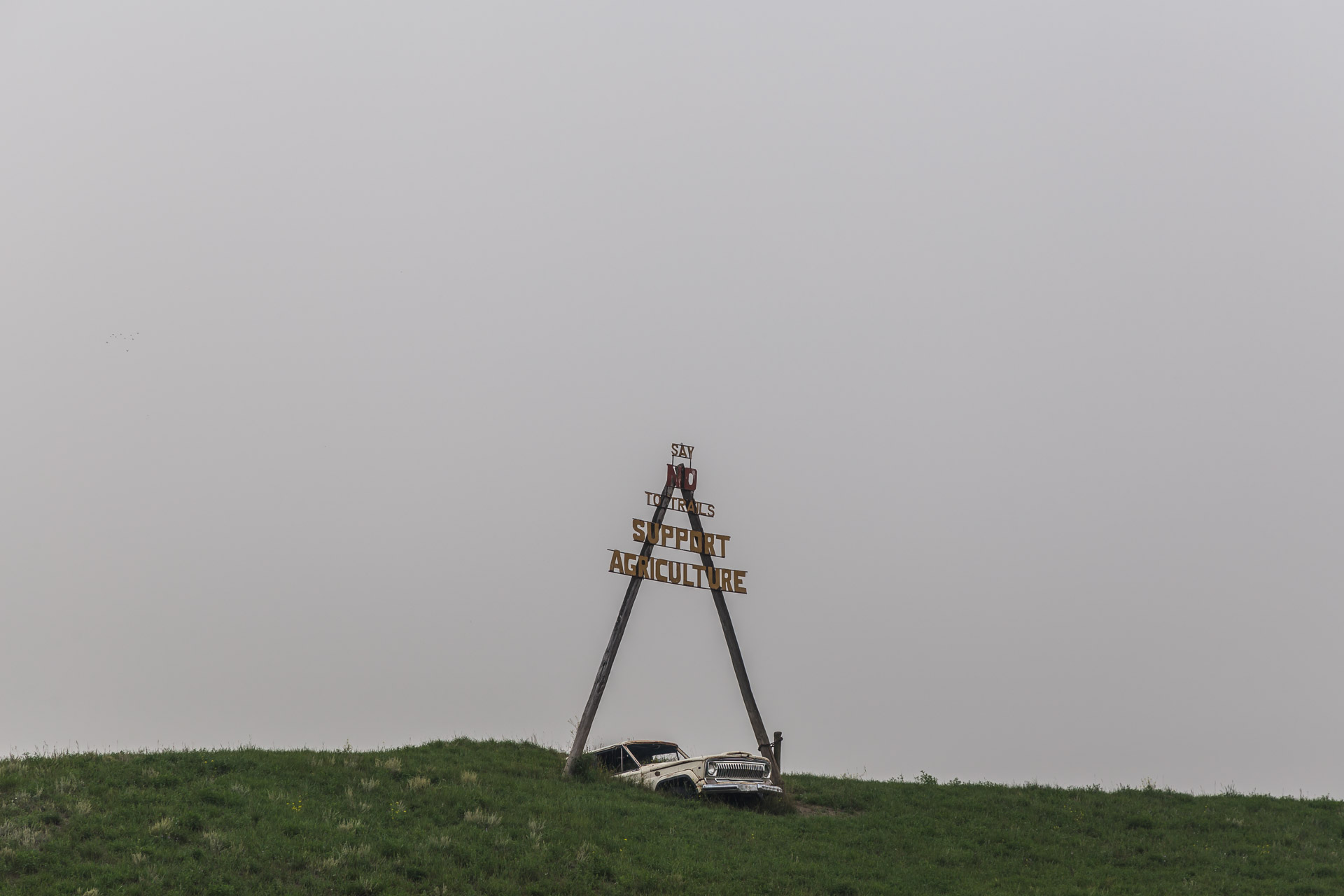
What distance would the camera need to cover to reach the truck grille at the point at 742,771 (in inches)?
784

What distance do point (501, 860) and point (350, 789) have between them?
4142mm

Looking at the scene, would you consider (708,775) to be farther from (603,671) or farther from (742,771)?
(603,671)

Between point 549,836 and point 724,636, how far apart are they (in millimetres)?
8712

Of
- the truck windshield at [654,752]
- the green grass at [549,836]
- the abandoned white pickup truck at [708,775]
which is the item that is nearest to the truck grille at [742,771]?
the abandoned white pickup truck at [708,775]

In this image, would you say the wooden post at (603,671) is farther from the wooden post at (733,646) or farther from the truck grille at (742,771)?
the truck grille at (742,771)

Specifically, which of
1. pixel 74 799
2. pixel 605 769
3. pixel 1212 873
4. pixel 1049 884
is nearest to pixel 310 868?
pixel 74 799

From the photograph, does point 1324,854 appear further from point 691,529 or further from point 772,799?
point 691,529

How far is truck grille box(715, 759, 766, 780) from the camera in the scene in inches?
784

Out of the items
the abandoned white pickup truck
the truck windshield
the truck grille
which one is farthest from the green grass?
the truck windshield

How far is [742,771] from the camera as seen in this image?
65.9ft

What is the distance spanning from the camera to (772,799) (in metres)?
20.4

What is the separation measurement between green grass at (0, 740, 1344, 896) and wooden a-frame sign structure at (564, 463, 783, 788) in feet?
3.22

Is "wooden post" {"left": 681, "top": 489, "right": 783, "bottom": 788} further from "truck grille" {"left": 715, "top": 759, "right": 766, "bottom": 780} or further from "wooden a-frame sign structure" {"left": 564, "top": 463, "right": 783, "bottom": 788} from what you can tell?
"truck grille" {"left": 715, "top": 759, "right": 766, "bottom": 780}

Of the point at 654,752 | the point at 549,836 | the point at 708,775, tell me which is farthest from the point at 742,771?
the point at 549,836
